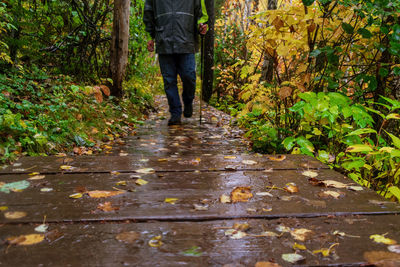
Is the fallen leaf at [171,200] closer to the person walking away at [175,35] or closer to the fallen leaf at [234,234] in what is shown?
the fallen leaf at [234,234]

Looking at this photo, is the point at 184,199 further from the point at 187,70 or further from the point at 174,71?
the point at 174,71

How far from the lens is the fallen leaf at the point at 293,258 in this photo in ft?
3.33

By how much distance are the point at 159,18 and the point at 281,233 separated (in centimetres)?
437

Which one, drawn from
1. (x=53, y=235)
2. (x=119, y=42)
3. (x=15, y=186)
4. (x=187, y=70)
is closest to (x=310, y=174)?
(x=53, y=235)

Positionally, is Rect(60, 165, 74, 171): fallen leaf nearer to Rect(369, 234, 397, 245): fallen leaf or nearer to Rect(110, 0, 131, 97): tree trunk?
Rect(369, 234, 397, 245): fallen leaf

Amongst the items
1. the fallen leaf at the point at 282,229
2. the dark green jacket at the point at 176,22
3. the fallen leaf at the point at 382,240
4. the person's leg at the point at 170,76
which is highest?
the dark green jacket at the point at 176,22

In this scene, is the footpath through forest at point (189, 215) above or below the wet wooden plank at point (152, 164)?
below

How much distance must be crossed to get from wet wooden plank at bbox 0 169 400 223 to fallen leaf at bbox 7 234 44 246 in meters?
0.13

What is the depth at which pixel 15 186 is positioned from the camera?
166 cm

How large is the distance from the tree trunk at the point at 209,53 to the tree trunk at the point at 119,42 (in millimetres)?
3695

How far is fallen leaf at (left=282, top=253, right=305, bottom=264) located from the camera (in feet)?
3.33

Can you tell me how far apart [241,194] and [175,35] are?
3657 millimetres

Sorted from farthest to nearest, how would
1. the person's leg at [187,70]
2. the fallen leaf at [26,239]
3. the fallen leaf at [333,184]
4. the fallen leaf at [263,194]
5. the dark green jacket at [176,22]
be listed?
1. the person's leg at [187,70]
2. the dark green jacket at [176,22]
3. the fallen leaf at [333,184]
4. the fallen leaf at [263,194]
5. the fallen leaf at [26,239]

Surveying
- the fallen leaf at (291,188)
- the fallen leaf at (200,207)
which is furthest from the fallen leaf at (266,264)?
the fallen leaf at (291,188)
